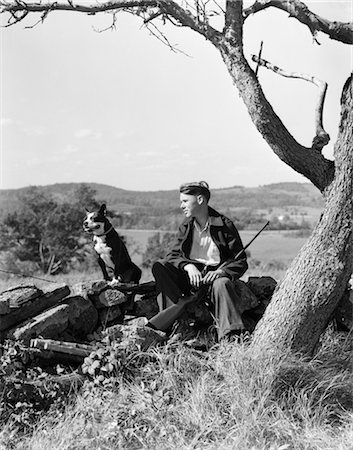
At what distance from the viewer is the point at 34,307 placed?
654 centimetres

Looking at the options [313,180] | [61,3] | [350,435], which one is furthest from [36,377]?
[61,3]

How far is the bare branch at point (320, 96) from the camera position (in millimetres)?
6398

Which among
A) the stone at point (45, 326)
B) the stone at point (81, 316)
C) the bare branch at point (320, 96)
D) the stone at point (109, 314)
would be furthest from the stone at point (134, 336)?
the bare branch at point (320, 96)

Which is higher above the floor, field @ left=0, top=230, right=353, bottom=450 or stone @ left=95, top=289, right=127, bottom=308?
stone @ left=95, top=289, right=127, bottom=308

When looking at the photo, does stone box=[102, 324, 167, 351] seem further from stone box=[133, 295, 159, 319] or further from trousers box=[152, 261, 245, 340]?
stone box=[133, 295, 159, 319]

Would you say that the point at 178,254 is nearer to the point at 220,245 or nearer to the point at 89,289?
the point at 220,245

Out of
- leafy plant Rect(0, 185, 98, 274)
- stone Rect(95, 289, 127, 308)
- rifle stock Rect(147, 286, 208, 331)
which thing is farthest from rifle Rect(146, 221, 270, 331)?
leafy plant Rect(0, 185, 98, 274)

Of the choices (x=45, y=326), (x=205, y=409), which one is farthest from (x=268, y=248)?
(x=205, y=409)

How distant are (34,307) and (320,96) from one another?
3.46m

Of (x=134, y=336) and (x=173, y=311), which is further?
(x=173, y=311)

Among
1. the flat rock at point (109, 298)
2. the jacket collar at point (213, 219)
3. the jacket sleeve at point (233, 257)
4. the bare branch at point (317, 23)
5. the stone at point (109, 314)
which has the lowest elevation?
the stone at point (109, 314)

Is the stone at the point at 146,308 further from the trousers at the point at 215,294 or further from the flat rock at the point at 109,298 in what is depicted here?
the trousers at the point at 215,294

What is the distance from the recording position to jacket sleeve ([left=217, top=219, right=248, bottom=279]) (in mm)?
6478

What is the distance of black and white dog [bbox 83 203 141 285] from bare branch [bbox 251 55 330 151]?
84.5 inches
